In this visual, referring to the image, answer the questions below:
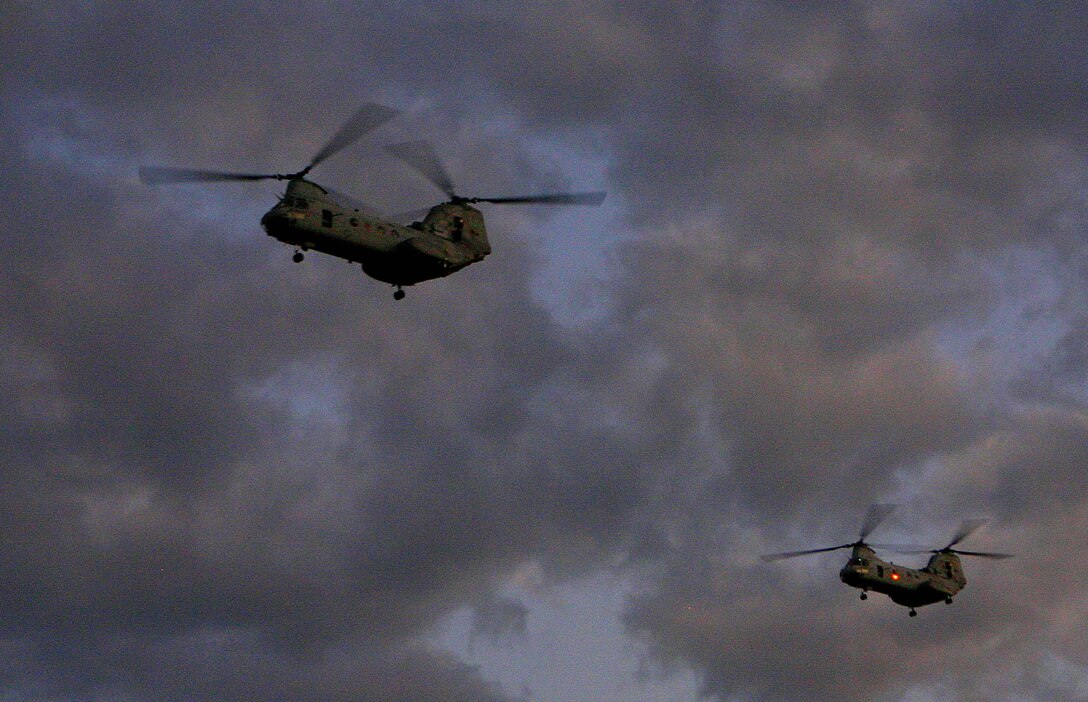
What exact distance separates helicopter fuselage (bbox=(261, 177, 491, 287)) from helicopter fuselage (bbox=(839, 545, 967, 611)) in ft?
172

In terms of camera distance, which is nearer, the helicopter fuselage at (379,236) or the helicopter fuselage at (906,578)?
the helicopter fuselage at (379,236)

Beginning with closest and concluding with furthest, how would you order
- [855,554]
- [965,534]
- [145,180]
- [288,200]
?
[145,180] < [288,200] < [855,554] < [965,534]

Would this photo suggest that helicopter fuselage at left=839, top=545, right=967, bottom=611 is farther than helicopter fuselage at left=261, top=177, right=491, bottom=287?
Yes

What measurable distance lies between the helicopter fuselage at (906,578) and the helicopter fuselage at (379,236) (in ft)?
172

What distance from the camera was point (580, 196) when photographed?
108125mm

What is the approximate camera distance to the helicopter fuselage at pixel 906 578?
144 metres

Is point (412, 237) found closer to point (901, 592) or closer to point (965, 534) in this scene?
point (901, 592)

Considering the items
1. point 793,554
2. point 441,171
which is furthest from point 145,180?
point 793,554

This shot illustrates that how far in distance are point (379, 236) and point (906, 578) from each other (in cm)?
7007

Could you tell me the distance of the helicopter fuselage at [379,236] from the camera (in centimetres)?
10419

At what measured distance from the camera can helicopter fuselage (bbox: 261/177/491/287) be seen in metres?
104

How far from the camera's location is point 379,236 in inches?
4257

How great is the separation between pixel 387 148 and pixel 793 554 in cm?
6927

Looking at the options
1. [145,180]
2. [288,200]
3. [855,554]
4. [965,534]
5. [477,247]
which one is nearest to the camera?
[145,180]
